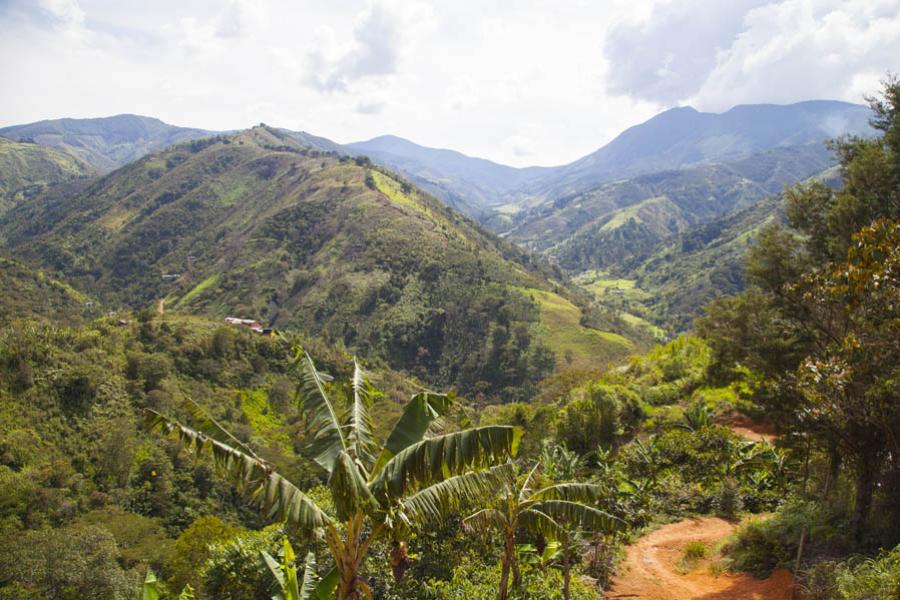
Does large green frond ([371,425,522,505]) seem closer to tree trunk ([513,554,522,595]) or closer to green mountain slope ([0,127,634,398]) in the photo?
tree trunk ([513,554,522,595])

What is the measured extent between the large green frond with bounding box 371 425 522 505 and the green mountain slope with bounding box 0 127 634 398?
9082 centimetres

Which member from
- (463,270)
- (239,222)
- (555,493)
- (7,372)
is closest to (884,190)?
(555,493)

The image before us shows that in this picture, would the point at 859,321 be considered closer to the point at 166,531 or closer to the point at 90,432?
the point at 166,531

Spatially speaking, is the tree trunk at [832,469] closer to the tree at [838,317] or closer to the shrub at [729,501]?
the tree at [838,317]

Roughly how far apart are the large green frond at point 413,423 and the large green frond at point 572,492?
2902 millimetres

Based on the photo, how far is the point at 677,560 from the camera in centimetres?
1570

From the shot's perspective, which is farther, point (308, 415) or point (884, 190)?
point (884, 190)

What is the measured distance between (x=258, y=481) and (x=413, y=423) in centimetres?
231

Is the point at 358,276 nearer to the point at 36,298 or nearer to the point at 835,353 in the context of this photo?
the point at 36,298

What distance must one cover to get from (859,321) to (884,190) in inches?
317

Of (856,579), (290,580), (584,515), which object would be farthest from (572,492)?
(290,580)

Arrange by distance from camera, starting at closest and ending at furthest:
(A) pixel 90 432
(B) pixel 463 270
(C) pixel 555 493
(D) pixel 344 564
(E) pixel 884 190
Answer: (D) pixel 344 564 → (C) pixel 555 493 → (E) pixel 884 190 → (A) pixel 90 432 → (B) pixel 463 270

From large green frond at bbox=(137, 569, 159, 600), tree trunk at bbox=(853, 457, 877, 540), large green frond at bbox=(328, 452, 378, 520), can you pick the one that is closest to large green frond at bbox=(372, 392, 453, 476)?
large green frond at bbox=(328, 452, 378, 520)

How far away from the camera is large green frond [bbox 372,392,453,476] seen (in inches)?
299
